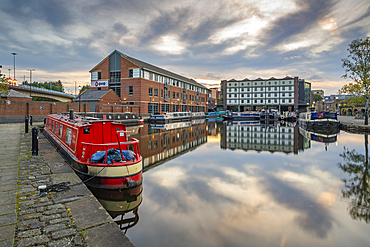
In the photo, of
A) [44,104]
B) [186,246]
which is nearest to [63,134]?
[186,246]

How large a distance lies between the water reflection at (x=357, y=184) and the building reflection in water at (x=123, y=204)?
6152 millimetres

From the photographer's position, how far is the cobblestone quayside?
3.67 meters

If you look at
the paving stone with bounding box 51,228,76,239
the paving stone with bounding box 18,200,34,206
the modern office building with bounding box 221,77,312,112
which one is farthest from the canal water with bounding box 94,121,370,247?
the modern office building with bounding box 221,77,312,112

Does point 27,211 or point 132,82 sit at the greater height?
point 132,82

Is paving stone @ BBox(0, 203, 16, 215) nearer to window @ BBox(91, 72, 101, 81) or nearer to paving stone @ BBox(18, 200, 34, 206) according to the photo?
paving stone @ BBox(18, 200, 34, 206)

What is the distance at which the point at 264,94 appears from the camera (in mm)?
87062

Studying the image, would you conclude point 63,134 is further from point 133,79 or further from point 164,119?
point 133,79

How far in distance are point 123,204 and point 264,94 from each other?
291ft

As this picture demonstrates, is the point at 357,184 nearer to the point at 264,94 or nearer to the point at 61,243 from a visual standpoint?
the point at 61,243

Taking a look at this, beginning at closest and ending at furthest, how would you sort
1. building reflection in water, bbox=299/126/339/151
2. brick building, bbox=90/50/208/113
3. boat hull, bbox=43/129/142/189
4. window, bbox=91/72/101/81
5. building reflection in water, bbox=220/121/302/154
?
1. boat hull, bbox=43/129/142/189
2. building reflection in water, bbox=220/121/302/154
3. building reflection in water, bbox=299/126/339/151
4. brick building, bbox=90/50/208/113
5. window, bbox=91/72/101/81

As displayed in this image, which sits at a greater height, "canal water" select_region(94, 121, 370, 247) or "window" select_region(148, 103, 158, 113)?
"window" select_region(148, 103, 158, 113)

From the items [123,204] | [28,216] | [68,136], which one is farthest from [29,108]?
[28,216]

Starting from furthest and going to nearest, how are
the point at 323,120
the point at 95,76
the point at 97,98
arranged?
the point at 95,76 → the point at 97,98 → the point at 323,120

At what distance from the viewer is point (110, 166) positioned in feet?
23.9
